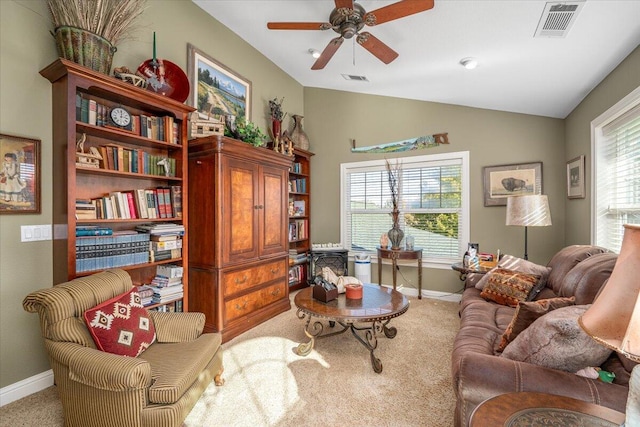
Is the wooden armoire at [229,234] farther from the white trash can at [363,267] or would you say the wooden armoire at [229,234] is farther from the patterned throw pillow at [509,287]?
the patterned throw pillow at [509,287]

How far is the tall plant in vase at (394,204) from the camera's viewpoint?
4.18 metres

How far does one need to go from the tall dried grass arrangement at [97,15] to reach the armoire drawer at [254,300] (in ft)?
7.85

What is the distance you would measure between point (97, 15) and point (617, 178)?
4281 millimetres

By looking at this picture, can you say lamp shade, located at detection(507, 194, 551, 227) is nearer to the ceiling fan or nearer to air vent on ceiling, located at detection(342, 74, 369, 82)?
the ceiling fan

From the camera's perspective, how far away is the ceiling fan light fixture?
113 inches

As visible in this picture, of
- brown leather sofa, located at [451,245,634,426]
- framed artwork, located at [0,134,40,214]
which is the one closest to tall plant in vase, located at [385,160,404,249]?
brown leather sofa, located at [451,245,634,426]

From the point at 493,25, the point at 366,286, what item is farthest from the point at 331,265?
the point at 493,25

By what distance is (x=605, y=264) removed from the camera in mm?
1900

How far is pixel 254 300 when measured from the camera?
129 inches

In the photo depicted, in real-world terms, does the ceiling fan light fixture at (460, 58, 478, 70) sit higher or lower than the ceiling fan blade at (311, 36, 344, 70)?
higher

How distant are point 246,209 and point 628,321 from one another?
9.51ft

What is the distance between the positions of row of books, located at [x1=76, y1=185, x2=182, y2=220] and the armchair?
0.65 m

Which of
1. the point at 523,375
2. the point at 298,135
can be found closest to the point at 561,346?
the point at 523,375

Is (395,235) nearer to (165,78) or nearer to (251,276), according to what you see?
(251,276)
